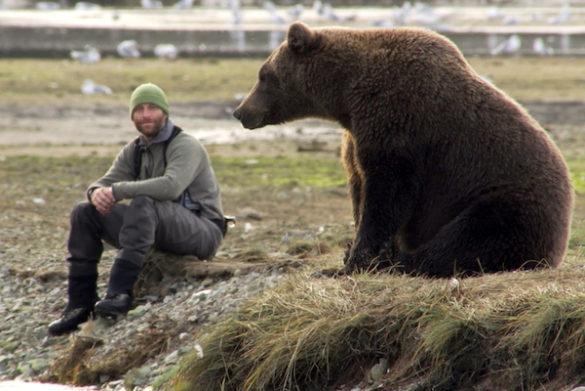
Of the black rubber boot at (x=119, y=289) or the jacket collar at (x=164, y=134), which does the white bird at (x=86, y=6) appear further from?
the black rubber boot at (x=119, y=289)

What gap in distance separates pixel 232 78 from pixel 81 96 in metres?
3.88

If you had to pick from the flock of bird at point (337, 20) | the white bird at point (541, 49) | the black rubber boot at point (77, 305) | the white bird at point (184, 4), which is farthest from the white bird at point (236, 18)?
the black rubber boot at point (77, 305)

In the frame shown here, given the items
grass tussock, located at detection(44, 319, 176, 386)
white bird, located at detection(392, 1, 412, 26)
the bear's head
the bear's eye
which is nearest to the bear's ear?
the bear's head

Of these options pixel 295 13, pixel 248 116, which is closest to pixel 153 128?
pixel 248 116

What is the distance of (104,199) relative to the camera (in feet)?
22.0

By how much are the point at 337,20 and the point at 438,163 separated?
28933 millimetres

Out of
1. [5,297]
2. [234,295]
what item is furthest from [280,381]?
[5,297]

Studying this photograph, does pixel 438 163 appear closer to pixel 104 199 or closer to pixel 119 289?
pixel 104 199

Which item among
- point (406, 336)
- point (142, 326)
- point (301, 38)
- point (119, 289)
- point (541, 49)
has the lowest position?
point (541, 49)

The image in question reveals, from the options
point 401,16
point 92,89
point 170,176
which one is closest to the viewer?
point 170,176

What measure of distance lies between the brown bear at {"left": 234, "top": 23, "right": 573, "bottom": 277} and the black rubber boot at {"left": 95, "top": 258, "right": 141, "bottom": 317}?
4.97 ft

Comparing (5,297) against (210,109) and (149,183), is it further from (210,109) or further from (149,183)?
(210,109)

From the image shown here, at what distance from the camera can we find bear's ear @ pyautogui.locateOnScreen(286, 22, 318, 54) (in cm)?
634

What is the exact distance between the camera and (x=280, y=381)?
526 centimetres
